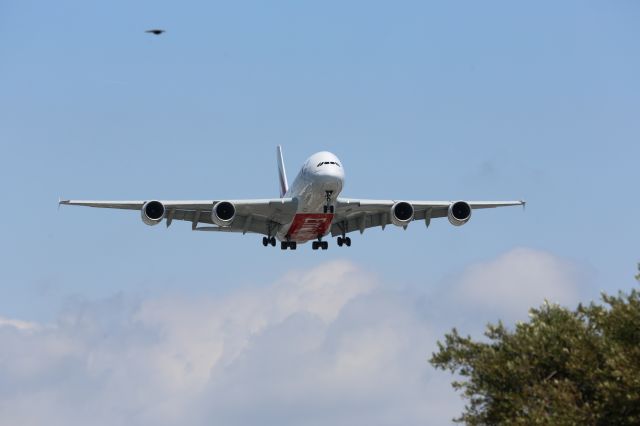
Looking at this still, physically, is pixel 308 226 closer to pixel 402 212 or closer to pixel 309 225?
pixel 309 225

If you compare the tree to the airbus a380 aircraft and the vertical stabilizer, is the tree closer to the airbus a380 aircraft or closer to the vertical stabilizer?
the airbus a380 aircraft

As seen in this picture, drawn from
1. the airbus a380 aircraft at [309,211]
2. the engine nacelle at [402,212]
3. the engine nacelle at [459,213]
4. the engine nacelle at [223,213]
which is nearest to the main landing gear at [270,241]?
the airbus a380 aircraft at [309,211]

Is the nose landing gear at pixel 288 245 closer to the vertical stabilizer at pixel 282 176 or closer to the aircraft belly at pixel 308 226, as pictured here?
the aircraft belly at pixel 308 226

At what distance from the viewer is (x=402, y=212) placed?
6212 centimetres

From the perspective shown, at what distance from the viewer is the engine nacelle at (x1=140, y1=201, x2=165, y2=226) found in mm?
59031

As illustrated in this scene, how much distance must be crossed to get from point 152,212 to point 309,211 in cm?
794

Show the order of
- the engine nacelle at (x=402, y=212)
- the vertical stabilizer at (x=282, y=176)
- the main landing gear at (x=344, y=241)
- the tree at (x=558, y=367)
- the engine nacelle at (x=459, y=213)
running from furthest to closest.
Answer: the vertical stabilizer at (x=282, y=176) → the main landing gear at (x=344, y=241) → the engine nacelle at (x=459, y=213) → the engine nacelle at (x=402, y=212) → the tree at (x=558, y=367)

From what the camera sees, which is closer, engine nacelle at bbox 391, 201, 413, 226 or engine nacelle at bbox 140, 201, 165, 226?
engine nacelle at bbox 140, 201, 165, 226

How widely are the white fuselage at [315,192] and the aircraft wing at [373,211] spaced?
152cm

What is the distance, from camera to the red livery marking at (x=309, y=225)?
60.1 metres

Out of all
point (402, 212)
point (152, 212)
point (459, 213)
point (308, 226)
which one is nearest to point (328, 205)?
point (308, 226)

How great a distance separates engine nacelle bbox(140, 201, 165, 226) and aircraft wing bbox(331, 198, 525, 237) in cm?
922

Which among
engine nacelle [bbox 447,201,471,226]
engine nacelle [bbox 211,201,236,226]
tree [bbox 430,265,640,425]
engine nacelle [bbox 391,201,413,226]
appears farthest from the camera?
engine nacelle [bbox 447,201,471,226]

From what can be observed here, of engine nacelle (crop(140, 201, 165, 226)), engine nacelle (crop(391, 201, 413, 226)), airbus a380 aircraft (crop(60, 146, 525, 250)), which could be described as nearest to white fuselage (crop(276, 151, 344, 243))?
airbus a380 aircraft (crop(60, 146, 525, 250))
